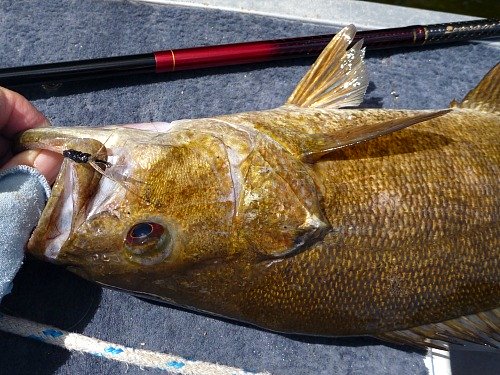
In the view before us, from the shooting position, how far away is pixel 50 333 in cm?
215

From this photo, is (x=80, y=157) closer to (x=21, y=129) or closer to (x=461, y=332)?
(x=21, y=129)

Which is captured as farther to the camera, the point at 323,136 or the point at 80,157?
the point at 323,136

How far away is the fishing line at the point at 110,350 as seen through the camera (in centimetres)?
215

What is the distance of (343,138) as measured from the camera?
176cm

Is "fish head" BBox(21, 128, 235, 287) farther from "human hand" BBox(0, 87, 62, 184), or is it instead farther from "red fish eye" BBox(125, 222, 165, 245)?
"human hand" BBox(0, 87, 62, 184)

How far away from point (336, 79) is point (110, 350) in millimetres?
1397

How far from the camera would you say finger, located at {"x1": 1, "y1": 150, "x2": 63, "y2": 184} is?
6.07ft

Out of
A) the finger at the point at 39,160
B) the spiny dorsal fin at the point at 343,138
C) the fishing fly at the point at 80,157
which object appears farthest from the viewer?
the finger at the point at 39,160

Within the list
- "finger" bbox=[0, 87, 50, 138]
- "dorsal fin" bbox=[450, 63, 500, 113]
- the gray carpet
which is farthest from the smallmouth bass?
the gray carpet

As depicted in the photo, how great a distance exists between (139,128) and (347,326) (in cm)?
97

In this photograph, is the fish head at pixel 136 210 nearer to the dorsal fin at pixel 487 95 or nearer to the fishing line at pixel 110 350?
the fishing line at pixel 110 350

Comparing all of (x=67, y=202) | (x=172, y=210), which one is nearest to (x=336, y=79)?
(x=172, y=210)

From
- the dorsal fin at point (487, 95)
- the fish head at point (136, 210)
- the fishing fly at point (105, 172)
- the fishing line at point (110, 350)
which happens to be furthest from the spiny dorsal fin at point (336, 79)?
the fishing line at point (110, 350)

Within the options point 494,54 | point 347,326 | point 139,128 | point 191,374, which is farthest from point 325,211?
point 494,54
